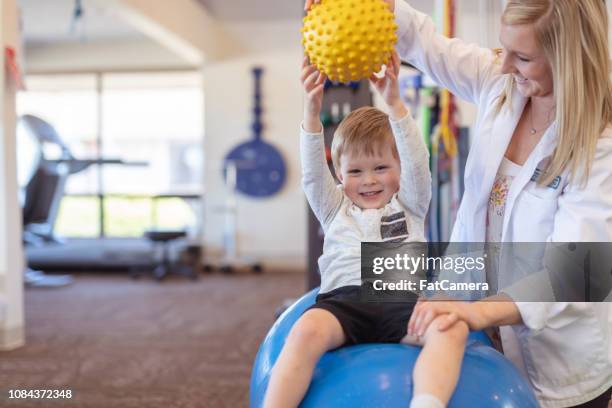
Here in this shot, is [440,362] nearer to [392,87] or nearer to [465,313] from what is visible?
[465,313]

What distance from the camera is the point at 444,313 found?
1106 mm

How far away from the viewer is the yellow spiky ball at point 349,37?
1.02 m

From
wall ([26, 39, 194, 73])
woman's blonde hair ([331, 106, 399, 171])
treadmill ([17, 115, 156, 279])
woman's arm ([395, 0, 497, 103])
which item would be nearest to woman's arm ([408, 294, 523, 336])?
woman's blonde hair ([331, 106, 399, 171])

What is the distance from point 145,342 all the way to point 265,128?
3.55 meters

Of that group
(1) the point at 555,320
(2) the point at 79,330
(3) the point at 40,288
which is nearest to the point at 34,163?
(3) the point at 40,288

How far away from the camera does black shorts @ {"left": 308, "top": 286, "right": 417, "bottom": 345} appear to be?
1.24m

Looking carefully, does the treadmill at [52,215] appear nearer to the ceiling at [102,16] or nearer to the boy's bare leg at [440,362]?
the ceiling at [102,16]

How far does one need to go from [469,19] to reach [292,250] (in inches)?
156

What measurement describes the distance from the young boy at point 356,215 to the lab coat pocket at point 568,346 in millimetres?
202

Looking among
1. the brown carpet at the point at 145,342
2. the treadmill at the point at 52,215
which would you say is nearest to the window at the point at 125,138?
the treadmill at the point at 52,215

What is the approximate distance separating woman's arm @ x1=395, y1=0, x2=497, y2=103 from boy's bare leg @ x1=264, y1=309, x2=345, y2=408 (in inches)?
23.9

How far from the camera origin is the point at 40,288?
5.91m

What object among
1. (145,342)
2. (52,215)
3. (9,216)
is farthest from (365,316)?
(52,215)

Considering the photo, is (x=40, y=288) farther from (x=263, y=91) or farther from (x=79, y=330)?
(x=263, y=91)
